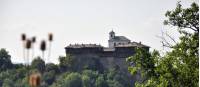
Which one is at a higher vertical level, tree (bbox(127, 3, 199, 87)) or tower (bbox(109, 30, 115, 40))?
tower (bbox(109, 30, 115, 40))

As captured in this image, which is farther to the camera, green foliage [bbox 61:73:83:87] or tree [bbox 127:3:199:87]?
green foliage [bbox 61:73:83:87]

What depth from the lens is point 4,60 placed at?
162375 mm

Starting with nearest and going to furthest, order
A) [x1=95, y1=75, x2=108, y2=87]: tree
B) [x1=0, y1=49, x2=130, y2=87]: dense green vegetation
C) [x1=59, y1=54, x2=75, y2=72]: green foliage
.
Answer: [x1=59, y1=54, x2=75, y2=72]: green foliage → [x1=0, y1=49, x2=130, y2=87]: dense green vegetation → [x1=95, y1=75, x2=108, y2=87]: tree

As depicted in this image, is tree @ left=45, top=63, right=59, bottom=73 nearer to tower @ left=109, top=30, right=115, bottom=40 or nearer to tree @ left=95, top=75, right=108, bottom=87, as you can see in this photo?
tree @ left=95, top=75, right=108, bottom=87

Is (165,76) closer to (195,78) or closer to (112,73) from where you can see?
(195,78)

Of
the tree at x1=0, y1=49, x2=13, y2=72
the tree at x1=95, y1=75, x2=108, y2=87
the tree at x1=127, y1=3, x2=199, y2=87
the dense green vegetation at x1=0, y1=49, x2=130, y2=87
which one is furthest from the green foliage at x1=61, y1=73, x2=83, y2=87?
the tree at x1=127, y1=3, x2=199, y2=87

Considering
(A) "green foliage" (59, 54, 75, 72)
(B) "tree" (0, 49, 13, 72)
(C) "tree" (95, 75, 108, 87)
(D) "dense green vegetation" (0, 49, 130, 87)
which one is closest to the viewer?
(A) "green foliage" (59, 54, 75, 72)

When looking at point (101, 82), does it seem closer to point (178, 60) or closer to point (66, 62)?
point (66, 62)

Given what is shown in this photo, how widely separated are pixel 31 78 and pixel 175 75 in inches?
651

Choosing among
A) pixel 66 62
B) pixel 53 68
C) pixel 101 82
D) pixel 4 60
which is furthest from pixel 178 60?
pixel 4 60

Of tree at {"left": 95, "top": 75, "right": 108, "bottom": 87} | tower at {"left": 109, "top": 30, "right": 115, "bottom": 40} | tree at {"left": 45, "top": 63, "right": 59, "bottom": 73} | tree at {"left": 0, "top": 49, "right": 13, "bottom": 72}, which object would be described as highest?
tower at {"left": 109, "top": 30, "right": 115, "bottom": 40}

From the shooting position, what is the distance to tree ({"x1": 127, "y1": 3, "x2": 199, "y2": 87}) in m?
18.0

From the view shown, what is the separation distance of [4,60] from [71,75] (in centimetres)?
2011

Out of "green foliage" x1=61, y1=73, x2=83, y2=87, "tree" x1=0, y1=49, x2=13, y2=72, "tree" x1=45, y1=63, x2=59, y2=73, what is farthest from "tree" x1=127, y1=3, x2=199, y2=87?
"tree" x1=0, y1=49, x2=13, y2=72
